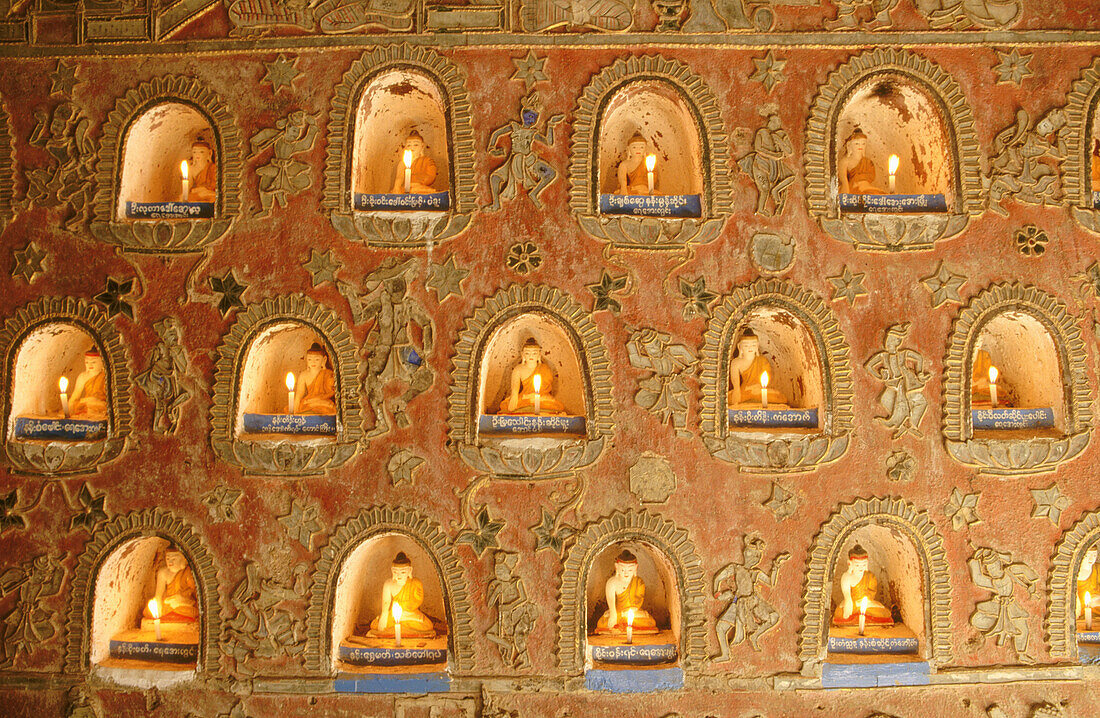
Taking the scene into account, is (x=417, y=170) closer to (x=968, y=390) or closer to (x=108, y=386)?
(x=108, y=386)

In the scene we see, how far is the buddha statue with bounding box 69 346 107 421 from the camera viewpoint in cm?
827

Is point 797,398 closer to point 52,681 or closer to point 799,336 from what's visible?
point 799,336

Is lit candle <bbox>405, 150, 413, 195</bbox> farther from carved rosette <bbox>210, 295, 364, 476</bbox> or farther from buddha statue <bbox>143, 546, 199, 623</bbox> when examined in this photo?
buddha statue <bbox>143, 546, 199, 623</bbox>

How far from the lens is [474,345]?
7.83 metres

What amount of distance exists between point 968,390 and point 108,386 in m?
8.84

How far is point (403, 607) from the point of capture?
26.7ft

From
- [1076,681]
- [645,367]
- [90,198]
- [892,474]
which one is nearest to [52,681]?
[90,198]

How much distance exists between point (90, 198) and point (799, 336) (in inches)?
300

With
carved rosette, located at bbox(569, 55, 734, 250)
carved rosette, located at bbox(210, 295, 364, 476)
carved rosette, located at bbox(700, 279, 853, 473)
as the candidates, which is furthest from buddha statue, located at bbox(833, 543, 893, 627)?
carved rosette, located at bbox(210, 295, 364, 476)

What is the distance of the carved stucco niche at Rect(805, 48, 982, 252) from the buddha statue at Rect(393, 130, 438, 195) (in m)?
→ 4.02

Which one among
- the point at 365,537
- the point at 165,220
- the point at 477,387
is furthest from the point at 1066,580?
the point at 165,220

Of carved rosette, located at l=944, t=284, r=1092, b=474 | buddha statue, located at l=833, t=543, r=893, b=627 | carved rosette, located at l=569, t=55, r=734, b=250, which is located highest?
carved rosette, located at l=569, t=55, r=734, b=250

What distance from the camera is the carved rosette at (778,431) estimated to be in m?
7.78

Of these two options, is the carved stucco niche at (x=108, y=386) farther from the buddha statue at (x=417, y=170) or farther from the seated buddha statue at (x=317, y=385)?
the buddha statue at (x=417, y=170)
